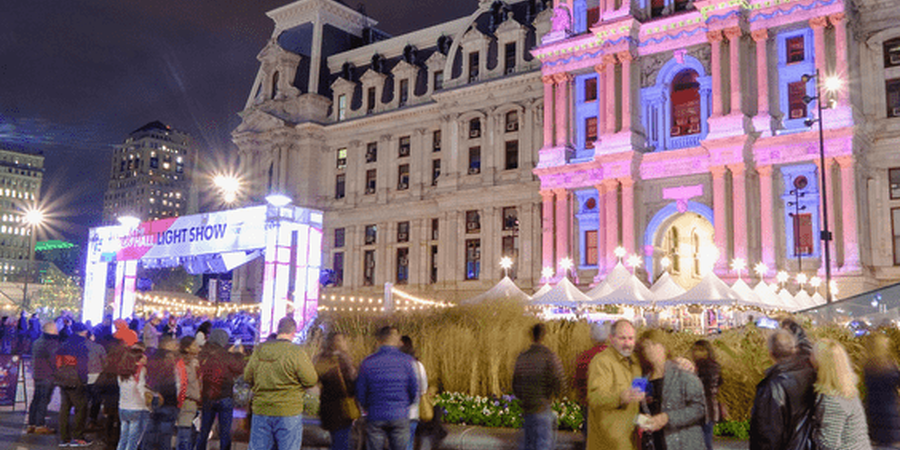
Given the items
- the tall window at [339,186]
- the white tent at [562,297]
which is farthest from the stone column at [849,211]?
the tall window at [339,186]

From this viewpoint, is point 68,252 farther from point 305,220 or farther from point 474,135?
point 305,220

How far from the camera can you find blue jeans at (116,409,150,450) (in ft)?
33.0

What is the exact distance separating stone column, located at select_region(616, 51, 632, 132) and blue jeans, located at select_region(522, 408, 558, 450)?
31.9 m

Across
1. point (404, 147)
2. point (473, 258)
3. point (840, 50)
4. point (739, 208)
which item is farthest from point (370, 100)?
point (840, 50)

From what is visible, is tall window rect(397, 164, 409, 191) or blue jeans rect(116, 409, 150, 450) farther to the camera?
tall window rect(397, 164, 409, 191)

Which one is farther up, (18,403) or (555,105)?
(555,105)

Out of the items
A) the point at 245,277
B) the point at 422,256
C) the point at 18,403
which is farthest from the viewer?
the point at 245,277

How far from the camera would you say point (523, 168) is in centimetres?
4716

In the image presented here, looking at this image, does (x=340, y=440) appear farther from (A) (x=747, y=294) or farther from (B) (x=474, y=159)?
(B) (x=474, y=159)

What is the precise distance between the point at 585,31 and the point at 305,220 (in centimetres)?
2600

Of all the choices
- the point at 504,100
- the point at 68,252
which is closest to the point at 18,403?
the point at 504,100

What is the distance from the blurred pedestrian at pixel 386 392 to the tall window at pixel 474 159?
4117 centimetres

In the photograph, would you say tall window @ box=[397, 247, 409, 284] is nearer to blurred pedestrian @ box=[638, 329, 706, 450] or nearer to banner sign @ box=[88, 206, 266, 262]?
banner sign @ box=[88, 206, 266, 262]

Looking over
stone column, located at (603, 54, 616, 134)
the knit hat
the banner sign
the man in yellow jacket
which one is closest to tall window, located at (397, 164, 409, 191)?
stone column, located at (603, 54, 616, 134)
